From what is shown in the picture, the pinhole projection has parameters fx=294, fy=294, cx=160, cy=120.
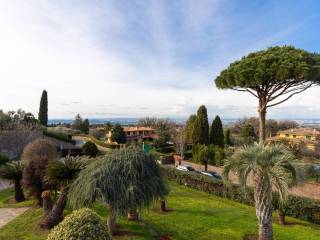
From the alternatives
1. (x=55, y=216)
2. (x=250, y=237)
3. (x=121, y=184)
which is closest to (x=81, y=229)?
(x=121, y=184)

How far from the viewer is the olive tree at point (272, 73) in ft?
69.7

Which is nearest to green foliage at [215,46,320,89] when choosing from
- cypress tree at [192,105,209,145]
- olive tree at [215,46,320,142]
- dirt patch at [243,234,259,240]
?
olive tree at [215,46,320,142]

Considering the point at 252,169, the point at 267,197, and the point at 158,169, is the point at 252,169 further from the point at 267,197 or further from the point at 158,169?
the point at 158,169

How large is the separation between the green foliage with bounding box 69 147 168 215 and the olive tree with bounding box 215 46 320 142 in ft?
44.8

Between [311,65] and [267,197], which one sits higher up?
[311,65]

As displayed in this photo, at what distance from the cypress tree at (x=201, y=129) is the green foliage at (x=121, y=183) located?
24329 mm

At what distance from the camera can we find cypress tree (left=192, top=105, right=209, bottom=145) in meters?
34.1

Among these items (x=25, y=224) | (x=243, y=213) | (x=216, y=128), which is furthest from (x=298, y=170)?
(x=216, y=128)

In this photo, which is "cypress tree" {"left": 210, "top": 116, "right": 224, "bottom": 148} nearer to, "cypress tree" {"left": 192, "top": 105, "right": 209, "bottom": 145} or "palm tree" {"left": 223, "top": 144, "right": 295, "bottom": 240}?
"cypress tree" {"left": 192, "top": 105, "right": 209, "bottom": 145}

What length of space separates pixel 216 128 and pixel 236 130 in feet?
128

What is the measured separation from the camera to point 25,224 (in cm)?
1134

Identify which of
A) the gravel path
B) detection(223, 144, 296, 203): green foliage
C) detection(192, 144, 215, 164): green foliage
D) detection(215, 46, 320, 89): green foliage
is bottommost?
the gravel path

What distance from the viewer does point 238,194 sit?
1809 centimetres

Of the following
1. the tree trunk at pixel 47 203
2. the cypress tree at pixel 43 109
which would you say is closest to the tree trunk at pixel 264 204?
the tree trunk at pixel 47 203
